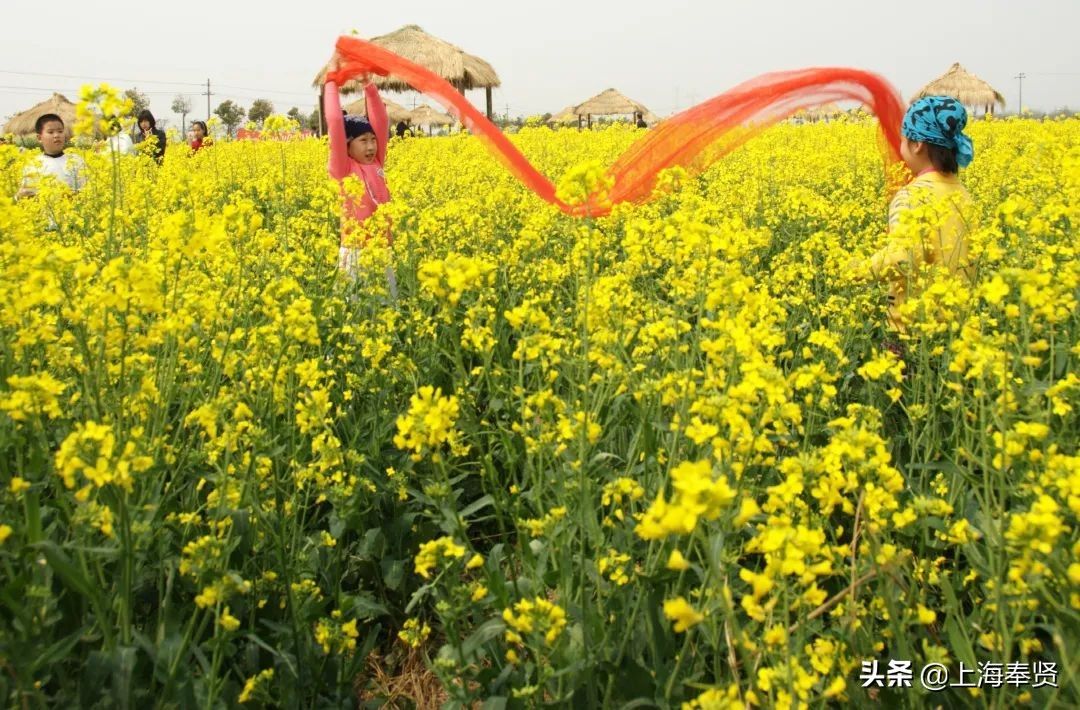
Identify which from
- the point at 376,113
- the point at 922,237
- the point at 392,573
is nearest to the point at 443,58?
the point at 376,113

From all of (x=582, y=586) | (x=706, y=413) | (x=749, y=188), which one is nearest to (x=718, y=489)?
(x=706, y=413)

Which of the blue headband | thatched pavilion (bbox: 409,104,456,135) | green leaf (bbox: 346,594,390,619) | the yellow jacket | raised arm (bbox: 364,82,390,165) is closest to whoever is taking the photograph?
green leaf (bbox: 346,594,390,619)

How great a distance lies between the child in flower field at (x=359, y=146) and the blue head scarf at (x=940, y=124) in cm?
290

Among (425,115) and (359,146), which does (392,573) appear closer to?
(359,146)

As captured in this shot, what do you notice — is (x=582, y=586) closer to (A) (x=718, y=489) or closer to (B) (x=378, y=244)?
(A) (x=718, y=489)

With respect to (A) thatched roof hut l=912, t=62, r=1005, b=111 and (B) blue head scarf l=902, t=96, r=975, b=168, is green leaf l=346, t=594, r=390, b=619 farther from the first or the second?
(A) thatched roof hut l=912, t=62, r=1005, b=111

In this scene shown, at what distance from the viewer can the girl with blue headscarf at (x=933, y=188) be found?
3.73 m

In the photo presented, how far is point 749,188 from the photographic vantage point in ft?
21.9

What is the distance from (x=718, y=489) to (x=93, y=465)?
4.12 ft

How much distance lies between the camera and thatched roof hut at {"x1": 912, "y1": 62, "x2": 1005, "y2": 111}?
25.6m

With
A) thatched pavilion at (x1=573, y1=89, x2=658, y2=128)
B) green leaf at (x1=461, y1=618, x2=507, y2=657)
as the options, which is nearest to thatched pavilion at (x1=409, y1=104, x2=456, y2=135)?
thatched pavilion at (x1=573, y1=89, x2=658, y2=128)

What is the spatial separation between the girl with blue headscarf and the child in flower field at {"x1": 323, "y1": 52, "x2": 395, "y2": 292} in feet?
9.35

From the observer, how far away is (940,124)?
13.2ft

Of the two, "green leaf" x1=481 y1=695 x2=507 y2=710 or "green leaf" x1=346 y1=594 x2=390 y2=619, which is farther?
"green leaf" x1=346 y1=594 x2=390 y2=619
